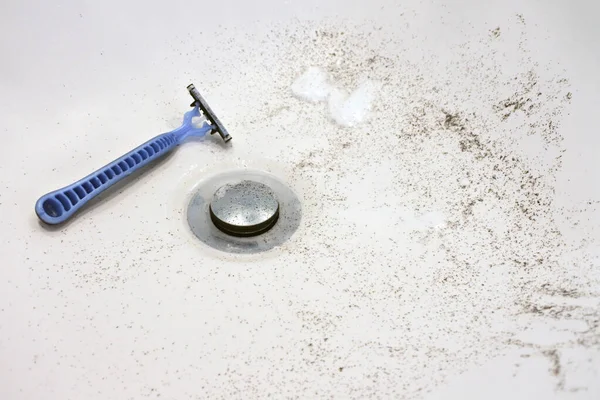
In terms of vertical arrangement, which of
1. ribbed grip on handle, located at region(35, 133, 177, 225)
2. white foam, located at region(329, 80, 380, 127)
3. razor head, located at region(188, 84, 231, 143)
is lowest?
ribbed grip on handle, located at region(35, 133, 177, 225)

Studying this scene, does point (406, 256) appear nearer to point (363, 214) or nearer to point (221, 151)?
point (363, 214)

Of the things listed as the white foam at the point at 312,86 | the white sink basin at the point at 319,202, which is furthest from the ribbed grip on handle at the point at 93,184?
the white foam at the point at 312,86

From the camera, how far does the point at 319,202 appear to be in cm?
66

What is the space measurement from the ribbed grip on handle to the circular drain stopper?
86 millimetres

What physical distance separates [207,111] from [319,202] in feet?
0.54

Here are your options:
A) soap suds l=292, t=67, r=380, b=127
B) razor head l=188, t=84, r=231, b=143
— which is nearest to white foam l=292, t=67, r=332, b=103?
soap suds l=292, t=67, r=380, b=127

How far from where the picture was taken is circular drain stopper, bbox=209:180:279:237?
62cm

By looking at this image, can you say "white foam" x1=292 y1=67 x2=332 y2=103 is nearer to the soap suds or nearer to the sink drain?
the soap suds

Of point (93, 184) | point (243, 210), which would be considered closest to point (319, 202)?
point (243, 210)

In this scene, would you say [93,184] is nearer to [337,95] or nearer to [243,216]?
[243,216]

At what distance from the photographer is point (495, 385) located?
15.5 inches

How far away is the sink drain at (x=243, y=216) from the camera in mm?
619

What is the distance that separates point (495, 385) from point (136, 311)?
0.97 ft

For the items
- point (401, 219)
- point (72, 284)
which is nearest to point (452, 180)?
point (401, 219)
